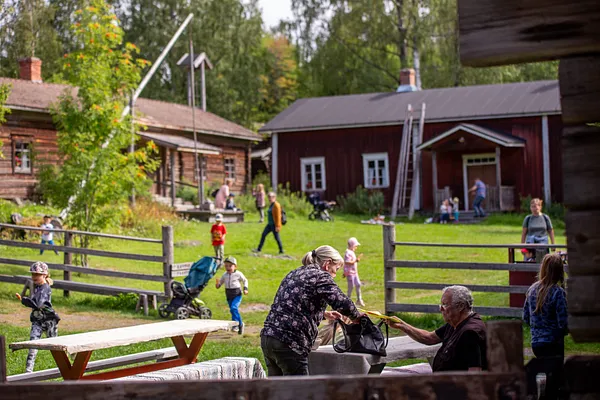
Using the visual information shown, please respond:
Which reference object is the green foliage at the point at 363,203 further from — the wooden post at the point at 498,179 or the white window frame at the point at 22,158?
the white window frame at the point at 22,158

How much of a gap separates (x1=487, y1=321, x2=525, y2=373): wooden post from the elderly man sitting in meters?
2.42

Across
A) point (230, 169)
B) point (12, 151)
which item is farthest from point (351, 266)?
point (230, 169)

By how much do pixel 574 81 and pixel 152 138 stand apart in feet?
99.0

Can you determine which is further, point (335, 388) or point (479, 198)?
point (479, 198)

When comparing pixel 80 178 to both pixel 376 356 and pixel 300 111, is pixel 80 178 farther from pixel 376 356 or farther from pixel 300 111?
pixel 300 111

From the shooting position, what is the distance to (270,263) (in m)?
20.5

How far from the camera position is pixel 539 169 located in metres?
33.8

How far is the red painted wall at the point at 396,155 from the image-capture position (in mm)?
33781

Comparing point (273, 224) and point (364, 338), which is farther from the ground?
point (273, 224)

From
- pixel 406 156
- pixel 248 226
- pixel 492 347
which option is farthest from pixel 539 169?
pixel 492 347

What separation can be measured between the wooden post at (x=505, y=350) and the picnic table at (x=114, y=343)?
4.89 m

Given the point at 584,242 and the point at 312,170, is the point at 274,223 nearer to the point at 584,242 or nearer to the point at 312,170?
the point at 312,170

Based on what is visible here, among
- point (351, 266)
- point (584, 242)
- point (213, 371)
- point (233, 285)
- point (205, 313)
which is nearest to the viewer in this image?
point (584, 242)

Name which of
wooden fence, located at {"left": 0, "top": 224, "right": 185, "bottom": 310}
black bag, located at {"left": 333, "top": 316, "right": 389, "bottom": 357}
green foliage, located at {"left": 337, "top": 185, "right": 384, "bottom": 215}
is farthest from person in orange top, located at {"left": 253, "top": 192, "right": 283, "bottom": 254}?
black bag, located at {"left": 333, "top": 316, "right": 389, "bottom": 357}
